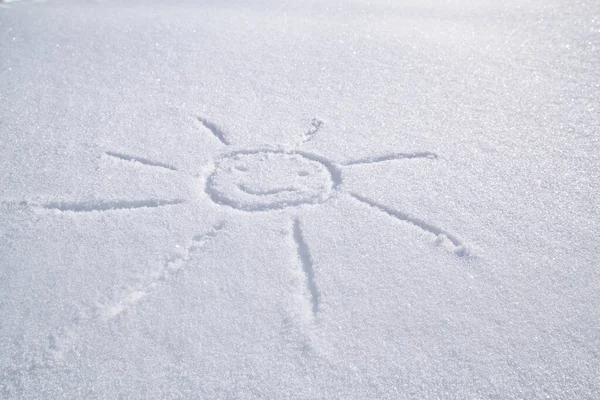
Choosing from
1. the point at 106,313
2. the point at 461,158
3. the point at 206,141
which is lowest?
the point at 106,313

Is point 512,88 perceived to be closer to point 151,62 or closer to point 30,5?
point 151,62

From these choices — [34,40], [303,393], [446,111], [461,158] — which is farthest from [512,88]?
[34,40]

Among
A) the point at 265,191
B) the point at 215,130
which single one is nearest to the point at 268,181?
the point at 265,191

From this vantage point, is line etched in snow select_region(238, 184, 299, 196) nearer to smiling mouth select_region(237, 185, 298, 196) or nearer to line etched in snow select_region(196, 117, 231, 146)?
smiling mouth select_region(237, 185, 298, 196)

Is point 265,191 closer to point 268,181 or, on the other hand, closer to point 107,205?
point 268,181

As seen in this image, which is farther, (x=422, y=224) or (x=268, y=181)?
(x=268, y=181)
